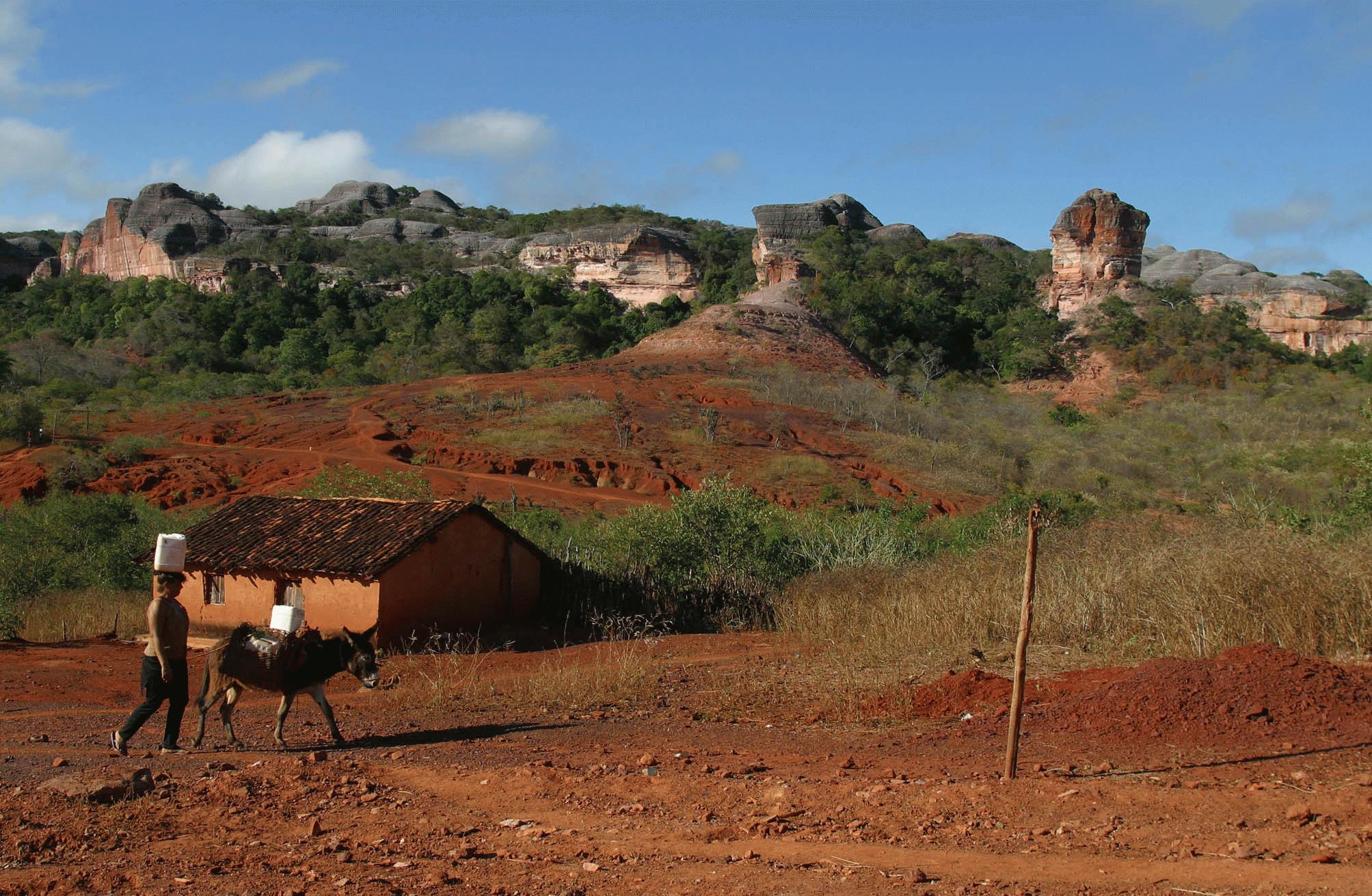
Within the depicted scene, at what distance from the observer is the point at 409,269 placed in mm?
68312

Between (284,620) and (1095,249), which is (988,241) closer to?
(1095,249)

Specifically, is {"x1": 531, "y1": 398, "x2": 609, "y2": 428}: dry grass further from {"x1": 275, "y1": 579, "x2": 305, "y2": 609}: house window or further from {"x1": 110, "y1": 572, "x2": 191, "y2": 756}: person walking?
{"x1": 110, "y1": 572, "x2": 191, "y2": 756}: person walking

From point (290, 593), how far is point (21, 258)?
79637mm

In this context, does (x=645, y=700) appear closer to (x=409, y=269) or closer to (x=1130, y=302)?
(x=1130, y=302)

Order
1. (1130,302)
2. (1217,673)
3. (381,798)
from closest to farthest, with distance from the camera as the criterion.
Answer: (381,798), (1217,673), (1130,302)

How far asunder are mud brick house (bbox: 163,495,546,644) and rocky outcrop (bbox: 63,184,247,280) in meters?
57.7

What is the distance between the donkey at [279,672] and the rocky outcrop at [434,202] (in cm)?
9370

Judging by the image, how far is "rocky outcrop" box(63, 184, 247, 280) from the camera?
6912cm

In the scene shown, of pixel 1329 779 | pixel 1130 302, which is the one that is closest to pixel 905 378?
Result: pixel 1130 302

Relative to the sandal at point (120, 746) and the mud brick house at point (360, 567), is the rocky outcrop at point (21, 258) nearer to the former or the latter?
the mud brick house at point (360, 567)

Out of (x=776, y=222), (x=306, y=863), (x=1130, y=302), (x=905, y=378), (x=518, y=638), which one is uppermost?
(x=776, y=222)

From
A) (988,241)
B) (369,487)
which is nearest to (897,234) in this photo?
(988,241)

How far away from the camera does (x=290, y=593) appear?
48.5 feet

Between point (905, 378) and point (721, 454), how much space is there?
62.1 feet
